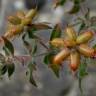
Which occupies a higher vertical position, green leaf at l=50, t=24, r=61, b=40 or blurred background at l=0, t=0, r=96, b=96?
green leaf at l=50, t=24, r=61, b=40

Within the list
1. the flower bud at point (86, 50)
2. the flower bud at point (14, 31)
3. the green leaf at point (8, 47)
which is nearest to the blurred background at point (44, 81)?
the green leaf at point (8, 47)

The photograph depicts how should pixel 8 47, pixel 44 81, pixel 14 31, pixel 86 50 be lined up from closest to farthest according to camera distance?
pixel 86 50 < pixel 14 31 < pixel 8 47 < pixel 44 81

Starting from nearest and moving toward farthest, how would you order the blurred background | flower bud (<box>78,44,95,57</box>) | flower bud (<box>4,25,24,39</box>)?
flower bud (<box>78,44,95,57</box>), flower bud (<box>4,25,24,39</box>), the blurred background

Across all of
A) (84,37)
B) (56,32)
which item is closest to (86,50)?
(84,37)

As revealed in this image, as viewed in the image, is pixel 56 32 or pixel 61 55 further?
pixel 56 32

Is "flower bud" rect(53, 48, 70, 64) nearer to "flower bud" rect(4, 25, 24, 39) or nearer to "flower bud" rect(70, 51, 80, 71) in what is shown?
"flower bud" rect(70, 51, 80, 71)

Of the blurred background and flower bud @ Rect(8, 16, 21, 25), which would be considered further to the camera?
the blurred background

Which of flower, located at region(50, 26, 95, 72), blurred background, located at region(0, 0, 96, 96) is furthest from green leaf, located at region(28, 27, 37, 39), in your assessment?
blurred background, located at region(0, 0, 96, 96)

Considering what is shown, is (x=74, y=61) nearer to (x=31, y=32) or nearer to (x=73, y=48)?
(x=73, y=48)

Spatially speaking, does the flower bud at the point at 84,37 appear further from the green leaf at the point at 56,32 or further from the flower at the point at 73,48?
the green leaf at the point at 56,32

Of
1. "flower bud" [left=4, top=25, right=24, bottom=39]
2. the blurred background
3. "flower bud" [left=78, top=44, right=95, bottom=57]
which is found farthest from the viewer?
the blurred background
